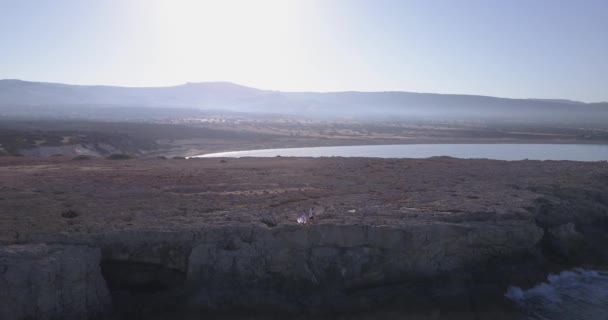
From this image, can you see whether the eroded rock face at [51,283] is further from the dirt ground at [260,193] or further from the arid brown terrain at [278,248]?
the dirt ground at [260,193]

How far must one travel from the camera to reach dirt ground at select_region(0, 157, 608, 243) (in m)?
11.1

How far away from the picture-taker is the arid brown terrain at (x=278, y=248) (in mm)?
9656

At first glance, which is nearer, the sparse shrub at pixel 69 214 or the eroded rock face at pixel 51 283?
the eroded rock face at pixel 51 283

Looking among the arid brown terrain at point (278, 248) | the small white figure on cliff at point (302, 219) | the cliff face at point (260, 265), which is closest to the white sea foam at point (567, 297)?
the arid brown terrain at point (278, 248)

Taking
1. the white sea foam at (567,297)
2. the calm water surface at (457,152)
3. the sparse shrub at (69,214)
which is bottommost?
the white sea foam at (567,297)

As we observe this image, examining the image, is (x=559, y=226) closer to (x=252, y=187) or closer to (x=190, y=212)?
(x=252, y=187)

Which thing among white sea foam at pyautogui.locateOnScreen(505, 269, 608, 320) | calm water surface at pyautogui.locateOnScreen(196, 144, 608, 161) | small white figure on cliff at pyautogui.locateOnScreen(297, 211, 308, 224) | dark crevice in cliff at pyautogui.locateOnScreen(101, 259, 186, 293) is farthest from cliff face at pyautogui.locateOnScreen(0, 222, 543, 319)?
calm water surface at pyautogui.locateOnScreen(196, 144, 608, 161)

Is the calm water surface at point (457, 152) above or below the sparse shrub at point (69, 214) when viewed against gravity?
below

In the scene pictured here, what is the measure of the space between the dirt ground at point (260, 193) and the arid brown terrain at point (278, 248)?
0.07 meters

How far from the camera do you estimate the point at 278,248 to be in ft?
34.1

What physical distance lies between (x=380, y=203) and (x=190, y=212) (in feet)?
15.9

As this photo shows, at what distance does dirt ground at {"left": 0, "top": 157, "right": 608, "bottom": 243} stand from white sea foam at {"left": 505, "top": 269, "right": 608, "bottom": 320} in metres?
1.78

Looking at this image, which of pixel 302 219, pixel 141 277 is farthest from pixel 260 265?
pixel 141 277

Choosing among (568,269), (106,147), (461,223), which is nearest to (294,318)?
(461,223)
